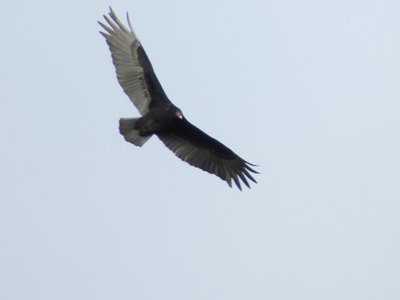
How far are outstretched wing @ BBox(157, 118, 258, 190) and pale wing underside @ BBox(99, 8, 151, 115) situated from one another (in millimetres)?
1087

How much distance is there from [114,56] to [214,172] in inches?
116

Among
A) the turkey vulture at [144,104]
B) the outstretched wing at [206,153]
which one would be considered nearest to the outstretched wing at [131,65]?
the turkey vulture at [144,104]

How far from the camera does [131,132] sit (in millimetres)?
17219

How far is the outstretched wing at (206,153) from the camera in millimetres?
18125

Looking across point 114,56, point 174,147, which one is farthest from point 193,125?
point 114,56

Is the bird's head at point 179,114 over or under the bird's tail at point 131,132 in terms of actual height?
over

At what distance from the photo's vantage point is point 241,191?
1828 centimetres

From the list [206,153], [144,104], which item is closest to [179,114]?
[144,104]

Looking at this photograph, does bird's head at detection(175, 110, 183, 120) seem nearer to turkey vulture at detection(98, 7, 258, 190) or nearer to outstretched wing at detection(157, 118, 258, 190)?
turkey vulture at detection(98, 7, 258, 190)

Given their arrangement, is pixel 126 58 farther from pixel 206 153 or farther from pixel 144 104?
pixel 206 153

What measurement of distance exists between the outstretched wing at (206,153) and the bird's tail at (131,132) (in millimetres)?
872

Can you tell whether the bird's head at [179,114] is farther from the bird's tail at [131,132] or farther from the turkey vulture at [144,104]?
the bird's tail at [131,132]

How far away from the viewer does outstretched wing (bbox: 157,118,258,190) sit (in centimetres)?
1812

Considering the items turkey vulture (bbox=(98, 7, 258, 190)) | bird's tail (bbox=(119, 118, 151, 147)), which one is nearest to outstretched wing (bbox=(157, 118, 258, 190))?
turkey vulture (bbox=(98, 7, 258, 190))
